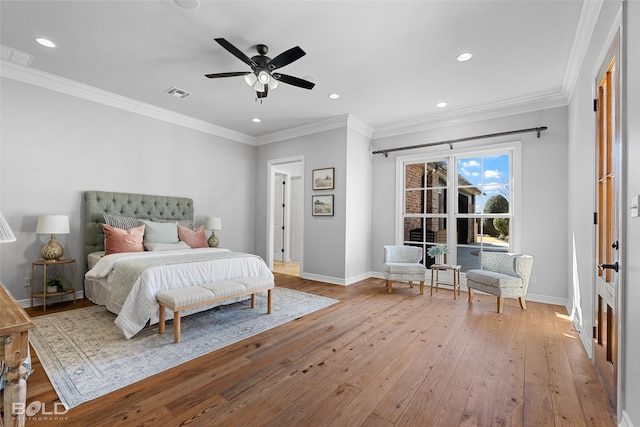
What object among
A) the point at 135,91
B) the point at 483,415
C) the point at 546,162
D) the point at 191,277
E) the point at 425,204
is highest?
the point at 135,91

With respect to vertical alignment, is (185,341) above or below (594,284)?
below

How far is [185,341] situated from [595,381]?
3.28 meters

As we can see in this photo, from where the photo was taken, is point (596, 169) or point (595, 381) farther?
point (596, 169)

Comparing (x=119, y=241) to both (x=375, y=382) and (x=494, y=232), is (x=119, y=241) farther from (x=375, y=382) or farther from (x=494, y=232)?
(x=494, y=232)

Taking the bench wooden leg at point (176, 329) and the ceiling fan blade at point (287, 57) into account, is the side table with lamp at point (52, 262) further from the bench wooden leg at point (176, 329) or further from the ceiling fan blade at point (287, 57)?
the ceiling fan blade at point (287, 57)

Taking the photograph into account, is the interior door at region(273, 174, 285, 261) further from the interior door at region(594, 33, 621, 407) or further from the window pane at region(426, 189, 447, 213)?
the interior door at region(594, 33, 621, 407)

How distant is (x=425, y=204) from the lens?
5.34 m

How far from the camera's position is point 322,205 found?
5.46 m

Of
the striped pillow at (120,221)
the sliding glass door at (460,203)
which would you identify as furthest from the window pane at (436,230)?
the striped pillow at (120,221)

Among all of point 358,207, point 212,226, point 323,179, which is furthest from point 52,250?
point 358,207

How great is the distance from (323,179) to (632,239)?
422 cm

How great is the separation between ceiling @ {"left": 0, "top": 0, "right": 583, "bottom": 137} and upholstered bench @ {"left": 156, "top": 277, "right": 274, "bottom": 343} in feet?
8.05

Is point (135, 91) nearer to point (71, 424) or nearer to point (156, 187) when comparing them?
point (156, 187)

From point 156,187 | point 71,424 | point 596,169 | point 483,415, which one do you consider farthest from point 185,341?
point 596,169
